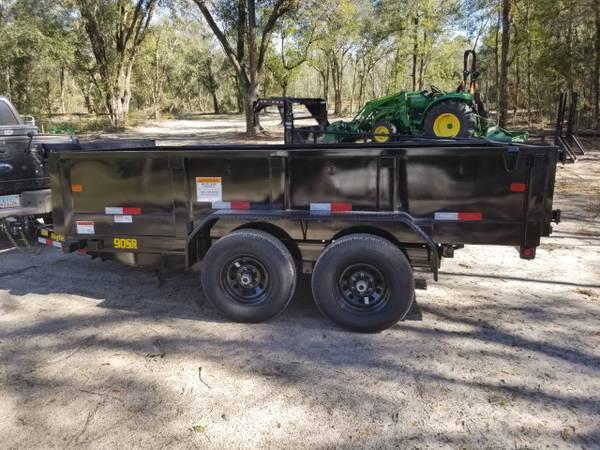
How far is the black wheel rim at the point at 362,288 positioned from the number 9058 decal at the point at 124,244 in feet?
6.92

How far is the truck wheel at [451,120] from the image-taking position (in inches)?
512

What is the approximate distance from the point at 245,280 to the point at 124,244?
137 centimetres

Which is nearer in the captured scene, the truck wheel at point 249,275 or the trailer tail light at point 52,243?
the truck wheel at point 249,275

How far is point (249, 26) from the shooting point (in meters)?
22.6

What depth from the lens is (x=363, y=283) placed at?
4.38 meters

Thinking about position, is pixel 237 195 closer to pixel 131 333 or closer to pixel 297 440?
pixel 131 333

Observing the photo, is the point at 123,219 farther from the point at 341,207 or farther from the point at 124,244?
the point at 341,207

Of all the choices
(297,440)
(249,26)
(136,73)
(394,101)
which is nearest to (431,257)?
(297,440)

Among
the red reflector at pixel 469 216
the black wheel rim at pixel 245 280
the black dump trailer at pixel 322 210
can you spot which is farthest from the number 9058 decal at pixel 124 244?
the red reflector at pixel 469 216

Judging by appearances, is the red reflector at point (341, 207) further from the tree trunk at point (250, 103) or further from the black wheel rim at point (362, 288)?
the tree trunk at point (250, 103)

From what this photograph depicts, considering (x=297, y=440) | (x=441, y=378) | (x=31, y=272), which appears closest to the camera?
(x=297, y=440)

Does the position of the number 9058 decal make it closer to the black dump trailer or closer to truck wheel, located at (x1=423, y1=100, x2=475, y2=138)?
the black dump trailer

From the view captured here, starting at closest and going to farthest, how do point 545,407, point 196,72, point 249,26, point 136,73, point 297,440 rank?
point 297,440
point 545,407
point 249,26
point 136,73
point 196,72

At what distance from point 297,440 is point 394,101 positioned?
1265 cm
